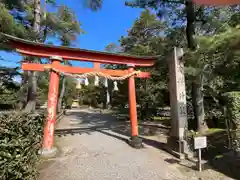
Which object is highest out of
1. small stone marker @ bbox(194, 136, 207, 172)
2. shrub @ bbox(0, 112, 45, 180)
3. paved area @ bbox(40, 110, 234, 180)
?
shrub @ bbox(0, 112, 45, 180)

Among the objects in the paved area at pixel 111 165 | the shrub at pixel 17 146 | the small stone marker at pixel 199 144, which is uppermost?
the shrub at pixel 17 146

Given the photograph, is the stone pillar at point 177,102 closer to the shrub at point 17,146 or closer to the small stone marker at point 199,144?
the small stone marker at point 199,144

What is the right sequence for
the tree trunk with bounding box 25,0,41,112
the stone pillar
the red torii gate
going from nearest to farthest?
1. the red torii gate
2. the stone pillar
3. the tree trunk with bounding box 25,0,41,112

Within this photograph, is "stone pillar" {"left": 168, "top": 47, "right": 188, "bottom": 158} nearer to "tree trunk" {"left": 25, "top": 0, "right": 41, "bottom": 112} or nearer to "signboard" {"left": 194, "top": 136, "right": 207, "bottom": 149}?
"signboard" {"left": 194, "top": 136, "right": 207, "bottom": 149}

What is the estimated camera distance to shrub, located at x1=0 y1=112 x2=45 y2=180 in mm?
2174

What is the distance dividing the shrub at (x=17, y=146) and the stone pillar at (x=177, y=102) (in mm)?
4020

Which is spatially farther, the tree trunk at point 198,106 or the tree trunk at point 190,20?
the tree trunk at point 190,20

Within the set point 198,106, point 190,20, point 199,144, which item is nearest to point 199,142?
point 199,144

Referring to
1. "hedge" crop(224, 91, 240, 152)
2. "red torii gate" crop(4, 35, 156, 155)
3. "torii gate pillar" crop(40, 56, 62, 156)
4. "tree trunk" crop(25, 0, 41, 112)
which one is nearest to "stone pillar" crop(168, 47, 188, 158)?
"red torii gate" crop(4, 35, 156, 155)

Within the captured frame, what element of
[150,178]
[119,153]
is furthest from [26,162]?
[119,153]

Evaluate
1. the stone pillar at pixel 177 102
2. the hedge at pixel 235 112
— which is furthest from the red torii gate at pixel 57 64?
the hedge at pixel 235 112

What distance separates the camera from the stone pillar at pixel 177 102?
4.80m

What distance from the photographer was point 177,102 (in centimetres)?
494

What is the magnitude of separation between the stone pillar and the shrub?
13.2ft
